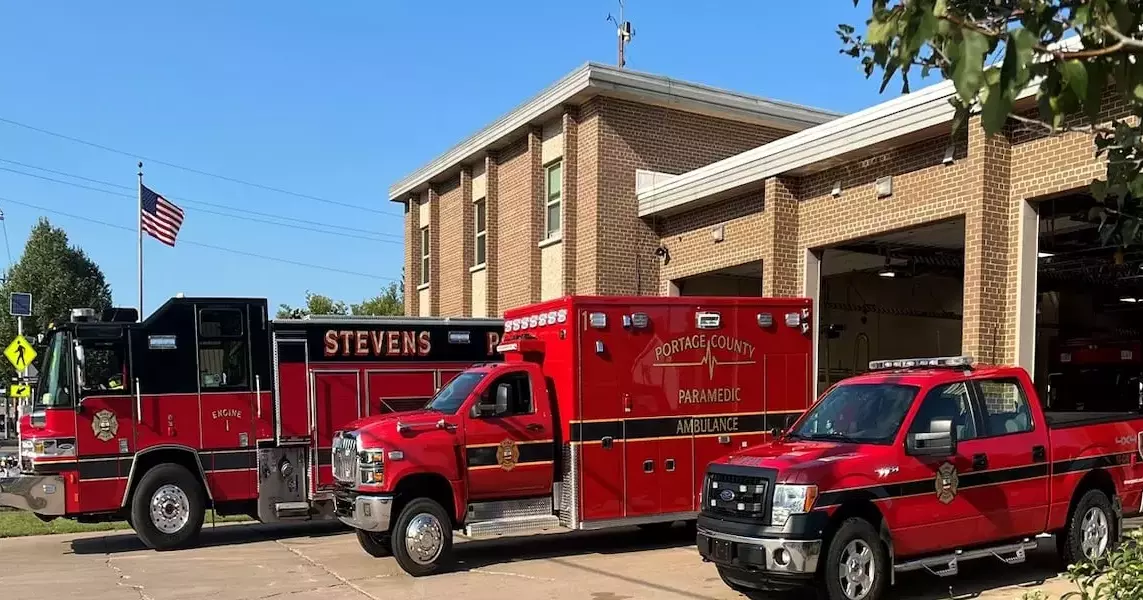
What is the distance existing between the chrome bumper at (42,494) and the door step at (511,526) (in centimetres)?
533

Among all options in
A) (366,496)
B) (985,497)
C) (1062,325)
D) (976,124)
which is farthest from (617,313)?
(1062,325)

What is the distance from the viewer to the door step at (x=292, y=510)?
13.4 m

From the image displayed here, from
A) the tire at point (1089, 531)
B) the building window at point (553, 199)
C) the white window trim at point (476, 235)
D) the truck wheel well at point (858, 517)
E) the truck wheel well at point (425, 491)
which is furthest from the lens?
the white window trim at point (476, 235)

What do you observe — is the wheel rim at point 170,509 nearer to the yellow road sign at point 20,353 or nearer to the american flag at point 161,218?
the yellow road sign at point 20,353

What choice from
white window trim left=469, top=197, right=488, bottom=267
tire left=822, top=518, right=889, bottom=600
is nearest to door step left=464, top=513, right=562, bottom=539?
tire left=822, top=518, right=889, bottom=600

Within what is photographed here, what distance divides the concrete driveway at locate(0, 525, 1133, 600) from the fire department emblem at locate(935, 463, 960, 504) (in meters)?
0.91

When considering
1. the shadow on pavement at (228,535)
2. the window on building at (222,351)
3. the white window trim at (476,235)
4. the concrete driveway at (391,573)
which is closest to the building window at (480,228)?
the white window trim at (476,235)

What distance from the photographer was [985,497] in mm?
8734

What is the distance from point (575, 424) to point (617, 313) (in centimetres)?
139

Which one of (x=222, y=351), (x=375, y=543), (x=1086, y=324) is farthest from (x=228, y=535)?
(x=1086, y=324)

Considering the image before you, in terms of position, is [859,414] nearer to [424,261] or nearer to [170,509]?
[170,509]

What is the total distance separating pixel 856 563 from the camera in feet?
26.4

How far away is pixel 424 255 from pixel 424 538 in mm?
19018

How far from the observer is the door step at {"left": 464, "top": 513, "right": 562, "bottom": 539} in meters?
11.0
